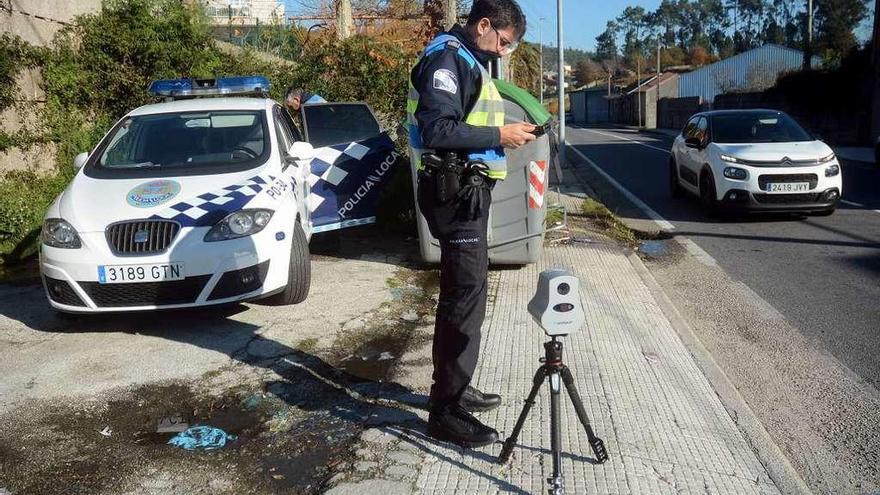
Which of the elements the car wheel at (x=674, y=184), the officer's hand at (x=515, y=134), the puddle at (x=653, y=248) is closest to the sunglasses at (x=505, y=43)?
the officer's hand at (x=515, y=134)

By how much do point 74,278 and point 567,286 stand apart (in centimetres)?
366

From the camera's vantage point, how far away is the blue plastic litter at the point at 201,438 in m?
3.67

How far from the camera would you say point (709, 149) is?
36.4ft

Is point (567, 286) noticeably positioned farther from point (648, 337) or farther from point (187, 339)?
point (187, 339)

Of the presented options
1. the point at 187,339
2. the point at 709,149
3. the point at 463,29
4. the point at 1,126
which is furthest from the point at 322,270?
the point at 709,149

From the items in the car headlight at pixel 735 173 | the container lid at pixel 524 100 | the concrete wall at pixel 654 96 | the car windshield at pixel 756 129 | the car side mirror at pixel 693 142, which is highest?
the concrete wall at pixel 654 96

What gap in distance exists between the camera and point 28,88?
383 inches

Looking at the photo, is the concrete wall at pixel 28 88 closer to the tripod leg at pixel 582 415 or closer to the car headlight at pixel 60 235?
the car headlight at pixel 60 235

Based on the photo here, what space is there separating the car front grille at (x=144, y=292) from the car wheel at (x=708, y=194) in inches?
300

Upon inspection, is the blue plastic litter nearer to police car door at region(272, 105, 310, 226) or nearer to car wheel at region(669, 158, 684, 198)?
police car door at region(272, 105, 310, 226)

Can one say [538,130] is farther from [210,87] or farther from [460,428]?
[210,87]

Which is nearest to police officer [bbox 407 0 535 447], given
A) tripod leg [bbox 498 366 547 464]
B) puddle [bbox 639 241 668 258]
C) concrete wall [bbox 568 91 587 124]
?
tripod leg [bbox 498 366 547 464]

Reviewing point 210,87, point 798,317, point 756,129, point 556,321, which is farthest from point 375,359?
point 756,129

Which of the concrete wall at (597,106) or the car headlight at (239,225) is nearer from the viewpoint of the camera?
the car headlight at (239,225)
